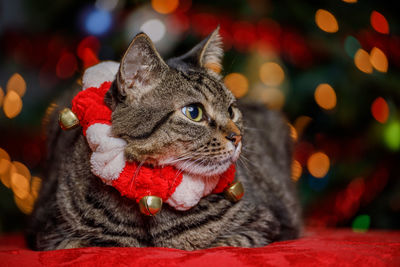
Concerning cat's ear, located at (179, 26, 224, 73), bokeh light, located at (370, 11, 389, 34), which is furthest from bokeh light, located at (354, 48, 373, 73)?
cat's ear, located at (179, 26, 224, 73)

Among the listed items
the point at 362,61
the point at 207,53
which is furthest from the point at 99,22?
the point at 362,61

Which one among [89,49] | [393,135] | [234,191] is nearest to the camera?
[234,191]

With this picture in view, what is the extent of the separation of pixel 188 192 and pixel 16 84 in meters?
1.42

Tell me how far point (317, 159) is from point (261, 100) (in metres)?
0.41

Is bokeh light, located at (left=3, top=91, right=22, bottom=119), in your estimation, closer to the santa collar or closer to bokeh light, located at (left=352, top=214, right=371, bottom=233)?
the santa collar

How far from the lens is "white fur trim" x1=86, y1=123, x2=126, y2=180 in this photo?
89cm

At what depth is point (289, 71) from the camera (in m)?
1.87

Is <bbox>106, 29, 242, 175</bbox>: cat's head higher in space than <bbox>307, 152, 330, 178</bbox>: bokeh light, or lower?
higher

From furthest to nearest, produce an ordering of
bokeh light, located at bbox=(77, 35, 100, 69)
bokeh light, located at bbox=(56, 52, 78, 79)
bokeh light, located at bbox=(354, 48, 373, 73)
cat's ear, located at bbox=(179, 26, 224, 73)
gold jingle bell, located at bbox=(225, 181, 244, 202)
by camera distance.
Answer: bokeh light, located at bbox=(56, 52, 78, 79)
bokeh light, located at bbox=(77, 35, 100, 69)
bokeh light, located at bbox=(354, 48, 373, 73)
cat's ear, located at bbox=(179, 26, 224, 73)
gold jingle bell, located at bbox=(225, 181, 244, 202)

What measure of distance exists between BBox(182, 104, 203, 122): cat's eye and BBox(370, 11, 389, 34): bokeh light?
111 centimetres

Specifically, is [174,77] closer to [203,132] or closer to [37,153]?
[203,132]

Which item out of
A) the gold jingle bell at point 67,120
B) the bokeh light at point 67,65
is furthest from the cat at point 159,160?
the bokeh light at point 67,65

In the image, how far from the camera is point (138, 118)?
948 mm

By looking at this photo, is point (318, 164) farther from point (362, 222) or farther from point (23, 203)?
point (23, 203)
